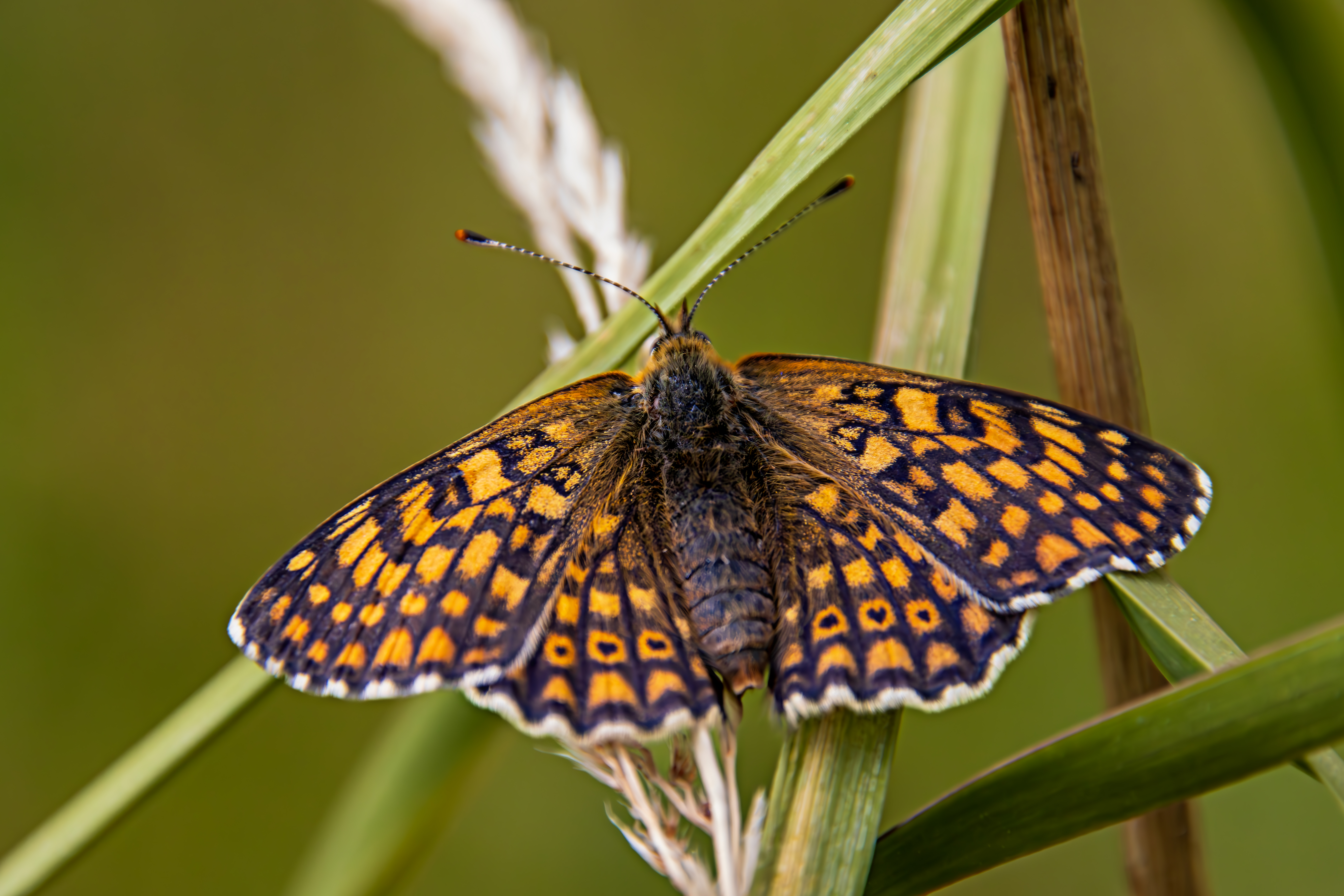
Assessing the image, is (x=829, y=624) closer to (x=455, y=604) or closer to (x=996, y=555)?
(x=996, y=555)

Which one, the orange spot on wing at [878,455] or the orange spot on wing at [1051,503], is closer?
the orange spot on wing at [1051,503]

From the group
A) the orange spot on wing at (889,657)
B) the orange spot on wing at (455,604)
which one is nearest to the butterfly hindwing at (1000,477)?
the orange spot on wing at (889,657)

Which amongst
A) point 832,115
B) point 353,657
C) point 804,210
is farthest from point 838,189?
point 353,657

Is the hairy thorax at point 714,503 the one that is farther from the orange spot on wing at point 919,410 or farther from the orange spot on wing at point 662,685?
the orange spot on wing at point 919,410

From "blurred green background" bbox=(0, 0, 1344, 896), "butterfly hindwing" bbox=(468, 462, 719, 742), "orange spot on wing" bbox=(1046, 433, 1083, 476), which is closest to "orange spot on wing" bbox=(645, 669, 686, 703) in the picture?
"butterfly hindwing" bbox=(468, 462, 719, 742)

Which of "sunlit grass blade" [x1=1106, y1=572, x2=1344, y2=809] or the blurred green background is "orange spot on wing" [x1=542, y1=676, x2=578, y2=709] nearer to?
"sunlit grass blade" [x1=1106, y1=572, x2=1344, y2=809]
